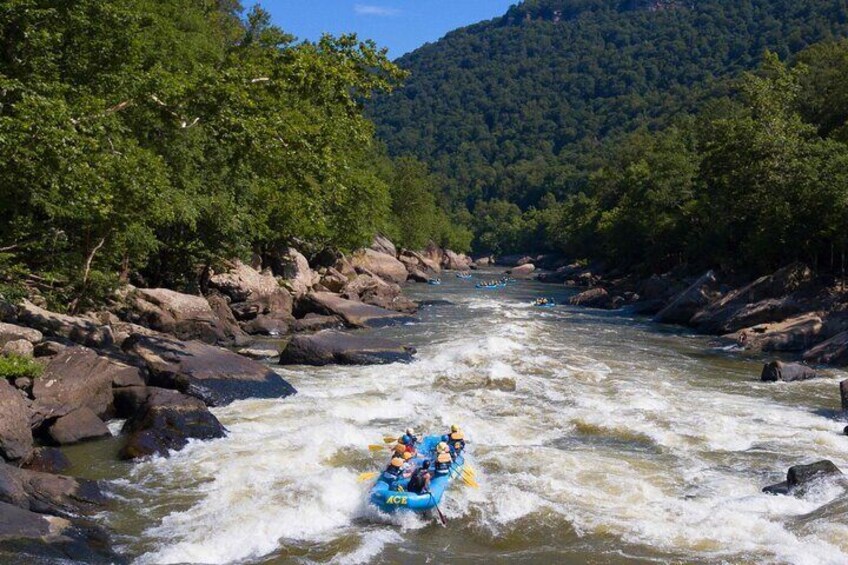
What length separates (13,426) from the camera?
1077 cm

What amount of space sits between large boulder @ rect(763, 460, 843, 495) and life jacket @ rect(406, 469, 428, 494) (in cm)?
511

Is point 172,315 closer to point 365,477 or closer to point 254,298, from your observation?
point 254,298

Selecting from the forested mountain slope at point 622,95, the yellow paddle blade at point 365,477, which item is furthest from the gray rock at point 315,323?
the forested mountain slope at point 622,95

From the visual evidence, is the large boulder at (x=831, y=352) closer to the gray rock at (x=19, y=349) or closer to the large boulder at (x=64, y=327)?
the large boulder at (x=64, y=327)

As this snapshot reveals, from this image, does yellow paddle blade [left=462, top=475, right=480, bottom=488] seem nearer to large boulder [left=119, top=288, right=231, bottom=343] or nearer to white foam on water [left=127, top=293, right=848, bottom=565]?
white foam on water [left=127, top=293, right=848, bottom=565]

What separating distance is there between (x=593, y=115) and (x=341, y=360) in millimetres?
166540

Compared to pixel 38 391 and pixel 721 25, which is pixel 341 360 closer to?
pixel 38 391

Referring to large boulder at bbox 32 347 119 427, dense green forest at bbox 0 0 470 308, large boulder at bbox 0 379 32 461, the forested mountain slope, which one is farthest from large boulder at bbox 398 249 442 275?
the forested mountain slope

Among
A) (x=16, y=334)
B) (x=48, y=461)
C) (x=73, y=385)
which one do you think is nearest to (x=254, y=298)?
(x=16, y=334)

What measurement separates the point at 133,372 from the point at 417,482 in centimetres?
730

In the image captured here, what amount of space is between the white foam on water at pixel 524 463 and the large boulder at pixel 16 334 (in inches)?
161

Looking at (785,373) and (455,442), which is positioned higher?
(455,442)

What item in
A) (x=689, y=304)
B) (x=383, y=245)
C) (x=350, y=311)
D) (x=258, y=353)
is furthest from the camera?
(x=383, y=245)

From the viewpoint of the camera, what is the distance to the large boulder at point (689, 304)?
111 ft
